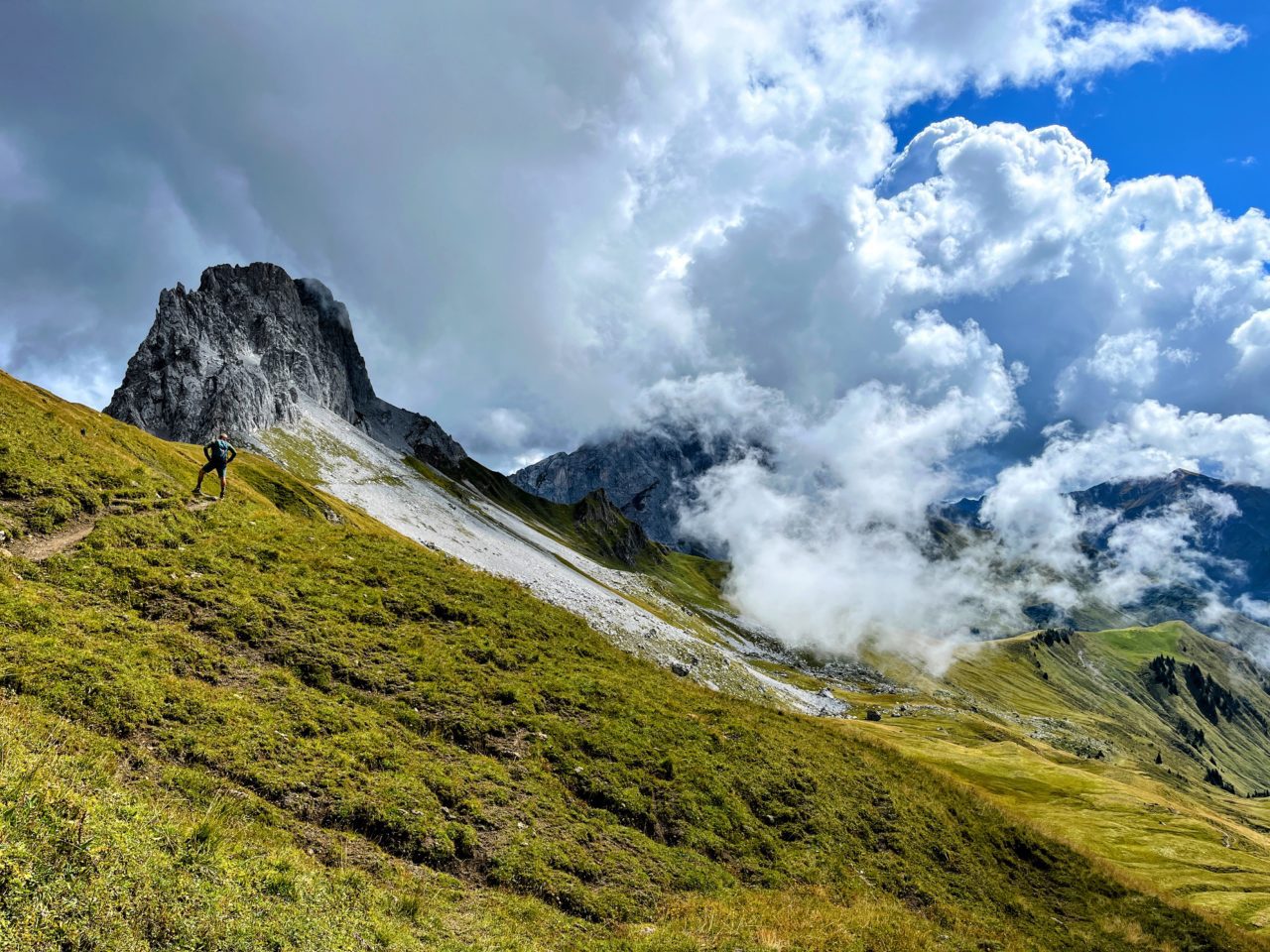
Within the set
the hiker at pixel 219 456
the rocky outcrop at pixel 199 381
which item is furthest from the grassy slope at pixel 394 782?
the rocky outcrop at pixel 199 381

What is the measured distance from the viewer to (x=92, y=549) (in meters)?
22.4

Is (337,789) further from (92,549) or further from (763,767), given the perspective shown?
(763,767)

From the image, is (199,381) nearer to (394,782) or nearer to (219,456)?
(219,456)

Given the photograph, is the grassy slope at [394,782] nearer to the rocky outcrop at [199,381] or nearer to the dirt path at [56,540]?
the dirt path at [56,540]

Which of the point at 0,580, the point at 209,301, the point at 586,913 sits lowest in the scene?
the point at 586,913

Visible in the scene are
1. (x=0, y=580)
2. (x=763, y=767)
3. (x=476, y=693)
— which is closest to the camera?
(x=0, y=580)

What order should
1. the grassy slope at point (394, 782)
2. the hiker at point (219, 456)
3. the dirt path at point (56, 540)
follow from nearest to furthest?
1. the grassy slope at point (394, 782)
2. the dirt path at point (56, 540)
3. the hiker at point (219, 456)

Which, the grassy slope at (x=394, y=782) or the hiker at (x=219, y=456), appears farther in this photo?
the hiker at (x=219, y=456)

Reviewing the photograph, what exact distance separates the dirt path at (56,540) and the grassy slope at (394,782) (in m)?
0.52

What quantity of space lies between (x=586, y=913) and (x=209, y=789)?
34.8ft

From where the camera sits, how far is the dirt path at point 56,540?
21.2m

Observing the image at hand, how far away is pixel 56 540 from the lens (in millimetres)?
22516

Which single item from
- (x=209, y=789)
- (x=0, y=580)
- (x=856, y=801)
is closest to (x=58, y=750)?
(x=209, y=789)

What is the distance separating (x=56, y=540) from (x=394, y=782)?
1662cm
